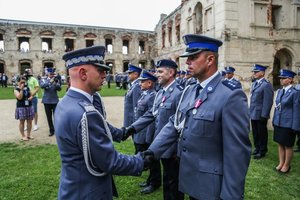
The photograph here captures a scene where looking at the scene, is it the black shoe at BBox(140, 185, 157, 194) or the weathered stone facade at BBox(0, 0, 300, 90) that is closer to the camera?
the black shoe at BBox(140, 185, 157, 194)

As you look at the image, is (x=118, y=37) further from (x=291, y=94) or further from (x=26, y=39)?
(x=291, y=94)

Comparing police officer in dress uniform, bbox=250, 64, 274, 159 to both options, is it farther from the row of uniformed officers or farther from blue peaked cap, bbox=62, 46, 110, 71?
blue peaked cap, bbox=62, 46, 110, 71

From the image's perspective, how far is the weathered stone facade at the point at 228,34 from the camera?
1781 centimetres

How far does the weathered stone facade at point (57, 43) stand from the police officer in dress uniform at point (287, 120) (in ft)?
105

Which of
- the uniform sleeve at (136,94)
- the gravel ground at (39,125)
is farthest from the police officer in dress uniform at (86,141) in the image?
the gravel ground at (39,125)

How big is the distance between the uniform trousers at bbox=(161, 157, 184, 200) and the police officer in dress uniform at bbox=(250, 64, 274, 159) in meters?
2.97

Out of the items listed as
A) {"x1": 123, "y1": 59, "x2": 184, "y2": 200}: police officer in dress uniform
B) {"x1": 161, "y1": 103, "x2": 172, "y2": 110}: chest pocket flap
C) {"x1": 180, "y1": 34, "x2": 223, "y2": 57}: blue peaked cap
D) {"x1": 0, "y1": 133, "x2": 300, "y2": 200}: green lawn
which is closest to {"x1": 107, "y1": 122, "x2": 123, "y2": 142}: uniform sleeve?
{"x1": 123, "y1": 59, "x2": 184, "y2": 200}: police officer in dress uniform

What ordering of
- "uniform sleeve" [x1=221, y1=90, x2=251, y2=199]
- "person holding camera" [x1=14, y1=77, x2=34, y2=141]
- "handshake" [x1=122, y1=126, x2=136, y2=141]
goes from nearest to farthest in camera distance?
"uniform sleeve" [x1=221, y1=90, x2=251, y2=199]
"handshake" [x1=122, y1=126, x2=136, y2=141]
"person holding camera" [x1=14, y1=77, x2=34, y2=141]

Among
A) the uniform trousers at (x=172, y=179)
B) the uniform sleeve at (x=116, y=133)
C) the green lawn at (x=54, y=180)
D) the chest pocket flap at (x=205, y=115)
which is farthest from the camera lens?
the green lawn at (x=54, y=180)

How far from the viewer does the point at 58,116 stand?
82.4 inches

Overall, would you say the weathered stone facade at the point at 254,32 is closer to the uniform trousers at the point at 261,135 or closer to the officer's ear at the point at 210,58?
the uniform trousers at the point at 261,135

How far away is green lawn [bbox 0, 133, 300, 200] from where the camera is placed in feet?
13.5

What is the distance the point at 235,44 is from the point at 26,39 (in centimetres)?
2780

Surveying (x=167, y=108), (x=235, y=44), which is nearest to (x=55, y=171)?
(x=167, y=108)
